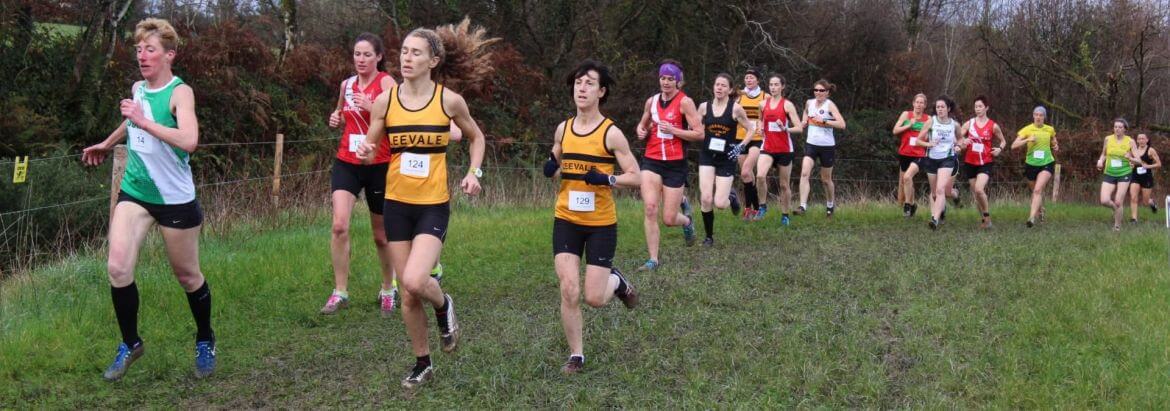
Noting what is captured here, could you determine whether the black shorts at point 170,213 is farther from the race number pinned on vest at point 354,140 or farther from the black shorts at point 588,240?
the black shorts at point 588,240

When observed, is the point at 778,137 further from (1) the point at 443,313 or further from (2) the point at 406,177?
(2) the point at 406,177

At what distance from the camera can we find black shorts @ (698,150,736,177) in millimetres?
11328

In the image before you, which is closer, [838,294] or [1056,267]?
[838,294]

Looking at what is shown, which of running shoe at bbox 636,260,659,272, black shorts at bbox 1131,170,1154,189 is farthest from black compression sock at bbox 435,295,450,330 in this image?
black shorts at bbox 1131,170,1154,189

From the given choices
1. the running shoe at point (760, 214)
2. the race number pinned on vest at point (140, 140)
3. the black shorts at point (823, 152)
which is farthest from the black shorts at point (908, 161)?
the race number pinned on vest at point (140, 140)

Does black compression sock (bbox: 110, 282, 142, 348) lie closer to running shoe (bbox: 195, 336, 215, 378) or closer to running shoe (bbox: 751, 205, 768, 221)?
running shoe (bbox: 195, 336, 215, 378)

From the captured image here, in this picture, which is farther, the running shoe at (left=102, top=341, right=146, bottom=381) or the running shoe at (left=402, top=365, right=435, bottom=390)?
the running shoe at (left=102, top=341, right=146, bottom=381)

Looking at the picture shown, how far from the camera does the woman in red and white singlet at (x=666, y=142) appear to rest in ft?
30.8

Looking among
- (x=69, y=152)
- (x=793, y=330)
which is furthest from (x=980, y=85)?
(x=793, y=330)

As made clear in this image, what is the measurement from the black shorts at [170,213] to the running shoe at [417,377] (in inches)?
58.9

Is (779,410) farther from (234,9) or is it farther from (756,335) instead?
(234,9)

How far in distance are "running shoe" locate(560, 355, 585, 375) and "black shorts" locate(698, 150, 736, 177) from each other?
557 centimetres

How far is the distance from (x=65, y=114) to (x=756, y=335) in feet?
49.3

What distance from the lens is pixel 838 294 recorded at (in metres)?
8.52
